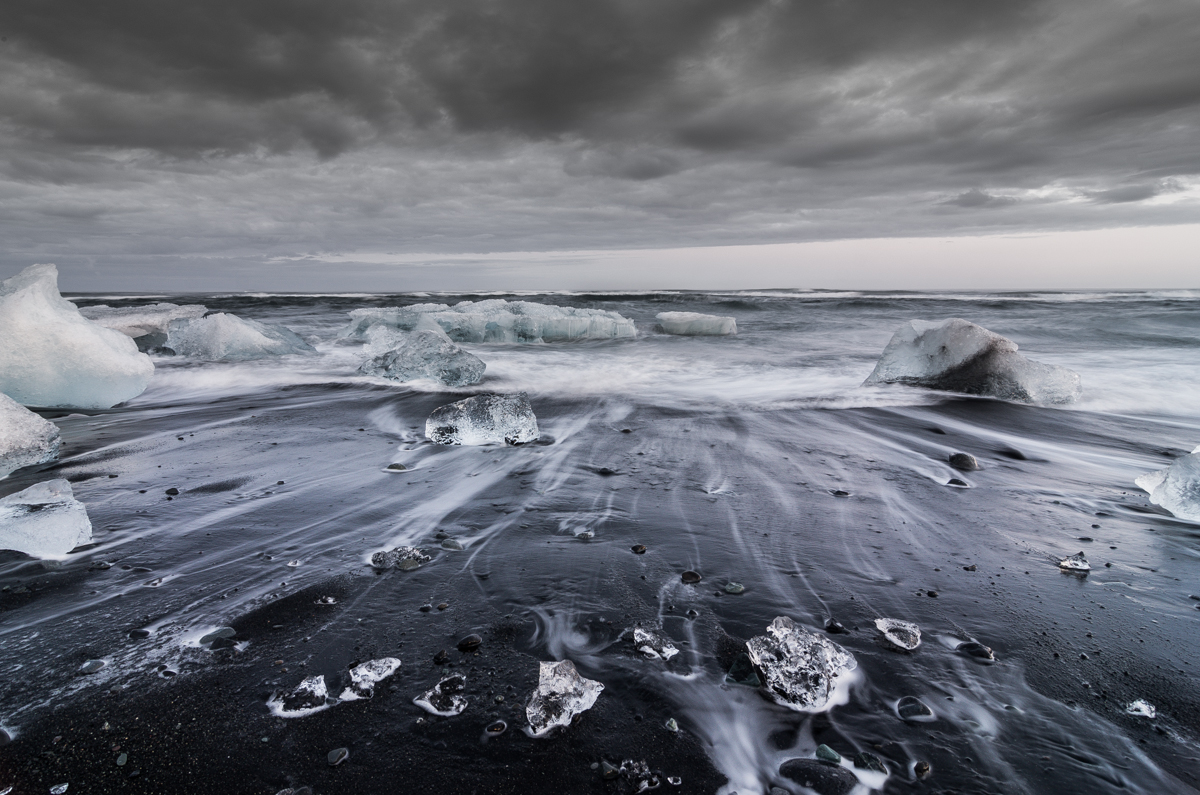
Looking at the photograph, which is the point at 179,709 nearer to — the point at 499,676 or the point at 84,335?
the point at 499,676

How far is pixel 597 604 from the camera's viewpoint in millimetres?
2068

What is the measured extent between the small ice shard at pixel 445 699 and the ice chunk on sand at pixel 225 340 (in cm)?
945

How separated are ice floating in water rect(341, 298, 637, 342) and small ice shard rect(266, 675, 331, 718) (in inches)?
445

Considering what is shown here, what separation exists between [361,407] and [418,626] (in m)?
4.41

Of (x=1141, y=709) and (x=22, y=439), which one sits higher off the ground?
(x=22, y=439)

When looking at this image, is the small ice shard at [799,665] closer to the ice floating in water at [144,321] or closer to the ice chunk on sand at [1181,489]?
the ice chunk on sand at [1181,489]

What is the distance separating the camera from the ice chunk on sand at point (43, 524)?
7.80 feet

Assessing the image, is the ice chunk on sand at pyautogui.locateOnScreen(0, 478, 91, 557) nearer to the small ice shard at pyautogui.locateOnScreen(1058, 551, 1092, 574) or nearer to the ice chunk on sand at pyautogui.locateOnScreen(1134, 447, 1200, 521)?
the small ice shard at pyautogui.locateOnScreen(1058, 551, 1092, 574)

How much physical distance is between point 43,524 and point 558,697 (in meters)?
2.54

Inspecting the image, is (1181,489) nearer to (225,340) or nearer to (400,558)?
(400,558)

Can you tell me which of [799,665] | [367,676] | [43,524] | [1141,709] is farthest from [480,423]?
[1141,709]

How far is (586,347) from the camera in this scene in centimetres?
1226

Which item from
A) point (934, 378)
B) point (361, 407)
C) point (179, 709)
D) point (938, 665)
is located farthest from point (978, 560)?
point (361, 407)

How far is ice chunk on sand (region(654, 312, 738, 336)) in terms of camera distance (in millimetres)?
14555
